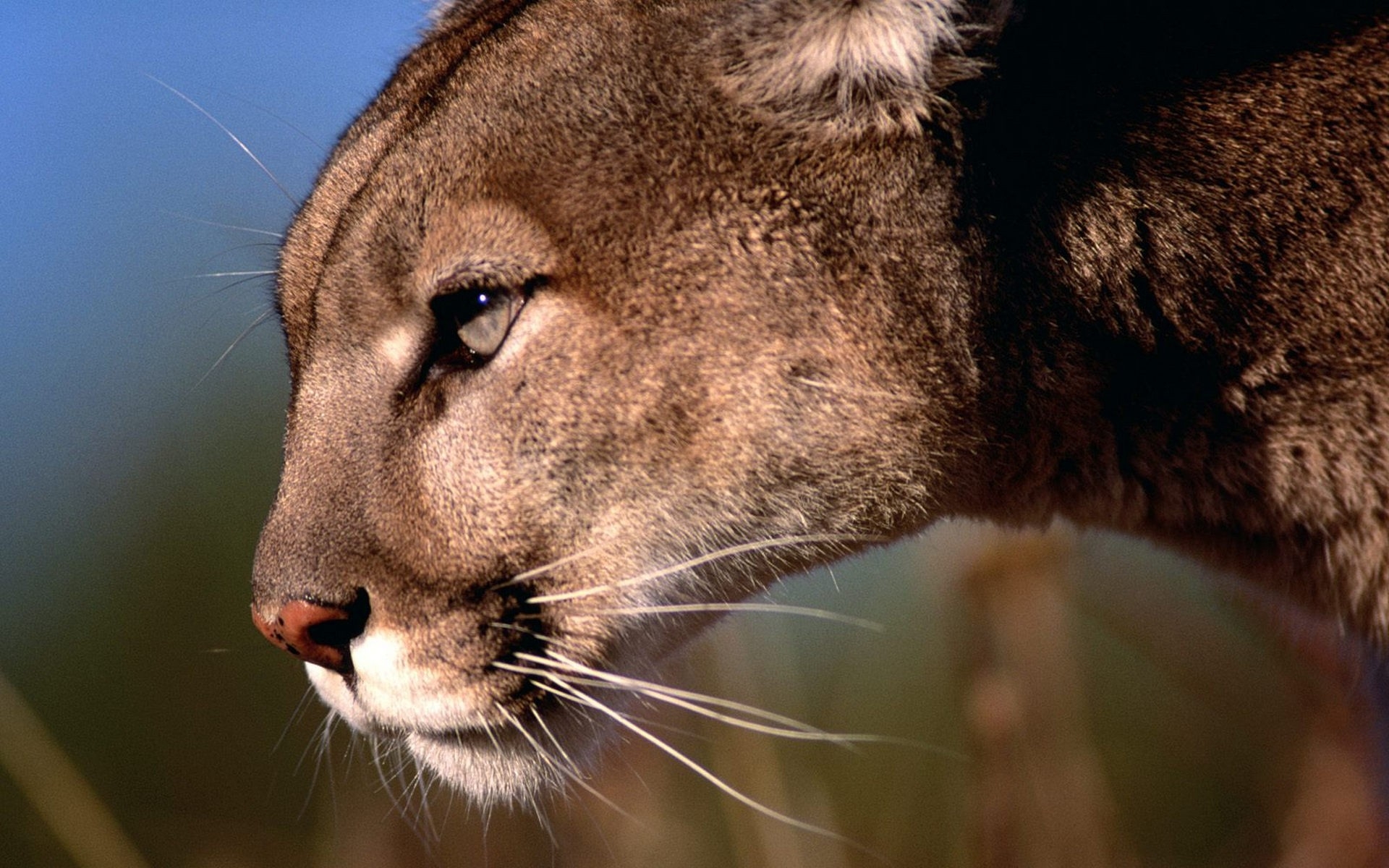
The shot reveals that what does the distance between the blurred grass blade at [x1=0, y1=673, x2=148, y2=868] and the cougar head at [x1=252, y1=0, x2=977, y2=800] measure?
1.30 m

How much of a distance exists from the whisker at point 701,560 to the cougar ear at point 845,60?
0.63 metres

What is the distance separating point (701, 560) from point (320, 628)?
1.97 feet

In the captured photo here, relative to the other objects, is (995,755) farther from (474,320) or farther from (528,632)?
(474,320)

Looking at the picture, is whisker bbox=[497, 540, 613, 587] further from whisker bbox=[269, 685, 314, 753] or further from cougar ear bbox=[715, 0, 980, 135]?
cougar ear bbox=[715, 0, 980, 135]

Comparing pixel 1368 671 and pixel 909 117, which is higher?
pixel 909 117

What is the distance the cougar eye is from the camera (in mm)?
2047

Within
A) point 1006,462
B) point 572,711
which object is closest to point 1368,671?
point 1006,462

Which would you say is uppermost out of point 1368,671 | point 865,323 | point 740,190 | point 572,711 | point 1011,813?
point 740,190

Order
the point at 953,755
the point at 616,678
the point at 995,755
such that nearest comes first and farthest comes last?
1. the point at 616,678
2. the point at 953,755
3. the point at 995,755

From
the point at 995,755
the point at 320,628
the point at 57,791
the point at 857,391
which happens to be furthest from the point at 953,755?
the point at 57,791

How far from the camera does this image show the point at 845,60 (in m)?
2.02

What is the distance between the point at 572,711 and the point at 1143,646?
1947 millimetres

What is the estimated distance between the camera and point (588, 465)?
1.98 metres

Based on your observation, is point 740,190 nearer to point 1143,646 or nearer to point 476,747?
point 476,747
